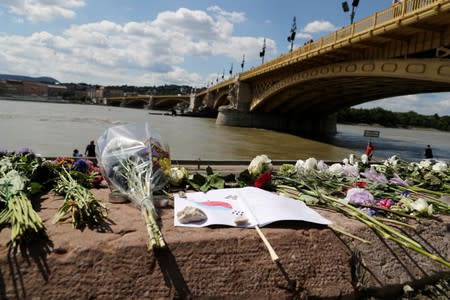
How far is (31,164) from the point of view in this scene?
300 cm

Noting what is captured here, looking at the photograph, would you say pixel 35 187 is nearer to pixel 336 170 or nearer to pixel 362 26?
pixel 336 170

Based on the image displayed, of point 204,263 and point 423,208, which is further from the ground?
point 423,208

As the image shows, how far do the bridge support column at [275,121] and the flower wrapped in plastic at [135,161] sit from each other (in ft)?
140

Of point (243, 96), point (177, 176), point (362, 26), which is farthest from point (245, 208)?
point (243, 96)

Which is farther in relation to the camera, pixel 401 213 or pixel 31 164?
pixel 31 164

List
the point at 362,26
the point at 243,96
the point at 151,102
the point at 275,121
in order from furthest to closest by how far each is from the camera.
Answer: the point at 151,102 → the point at 275,121 → the point at 243,96 → the point at 362,26

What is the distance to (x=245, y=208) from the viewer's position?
2.51m

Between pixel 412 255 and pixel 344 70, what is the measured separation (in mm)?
22640

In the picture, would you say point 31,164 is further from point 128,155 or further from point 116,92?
point 116,92

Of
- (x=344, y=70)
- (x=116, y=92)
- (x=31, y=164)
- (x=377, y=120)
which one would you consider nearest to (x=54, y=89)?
(x=116, y=92)

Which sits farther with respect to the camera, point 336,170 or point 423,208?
point 336,170

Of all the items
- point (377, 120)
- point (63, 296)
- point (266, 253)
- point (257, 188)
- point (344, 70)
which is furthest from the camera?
point (377, 120)

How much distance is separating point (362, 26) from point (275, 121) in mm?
27339

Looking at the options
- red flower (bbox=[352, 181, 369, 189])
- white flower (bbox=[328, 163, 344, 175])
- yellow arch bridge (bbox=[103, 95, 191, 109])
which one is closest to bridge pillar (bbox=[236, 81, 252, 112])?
white flower (bbox=[328, 163, 344, 175])
